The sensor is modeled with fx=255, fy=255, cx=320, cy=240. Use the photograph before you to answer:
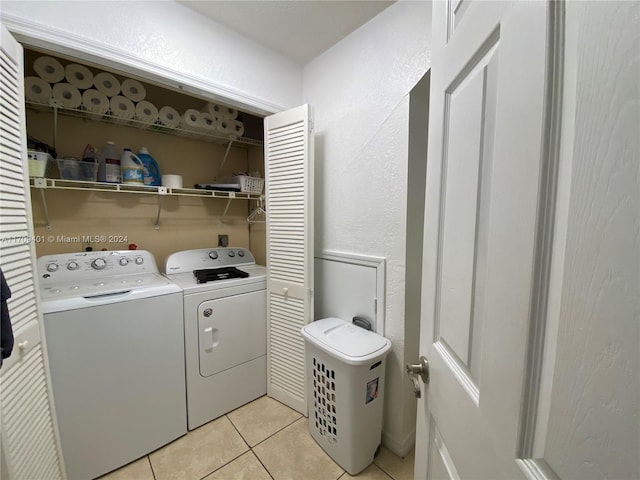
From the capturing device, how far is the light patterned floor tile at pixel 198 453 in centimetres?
146

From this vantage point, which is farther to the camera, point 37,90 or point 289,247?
point 289,247

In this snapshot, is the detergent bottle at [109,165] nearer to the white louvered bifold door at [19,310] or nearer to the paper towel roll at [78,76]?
the paper towel roll at [78,76]

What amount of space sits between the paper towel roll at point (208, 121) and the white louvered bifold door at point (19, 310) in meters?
1.08

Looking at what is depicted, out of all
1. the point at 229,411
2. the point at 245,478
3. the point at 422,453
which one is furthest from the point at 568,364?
the point at 229,411

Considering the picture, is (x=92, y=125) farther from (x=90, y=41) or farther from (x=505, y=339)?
(x=505, y=339)

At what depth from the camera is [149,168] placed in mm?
2012

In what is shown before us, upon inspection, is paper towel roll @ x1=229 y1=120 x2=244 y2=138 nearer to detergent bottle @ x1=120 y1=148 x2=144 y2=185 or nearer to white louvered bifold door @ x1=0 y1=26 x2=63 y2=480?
detergent bottle @ x1=120 y1=148 x2=144 y2=185

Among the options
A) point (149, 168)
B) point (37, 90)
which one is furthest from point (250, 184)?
point (37, 90)

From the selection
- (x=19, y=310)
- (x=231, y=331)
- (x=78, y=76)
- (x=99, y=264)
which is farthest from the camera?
(x=231, y=331)

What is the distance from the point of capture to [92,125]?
1895 mm

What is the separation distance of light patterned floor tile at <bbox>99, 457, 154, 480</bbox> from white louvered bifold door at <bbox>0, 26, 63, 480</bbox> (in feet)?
1.25

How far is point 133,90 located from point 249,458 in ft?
8.43

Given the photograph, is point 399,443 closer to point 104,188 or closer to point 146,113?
point 104,188

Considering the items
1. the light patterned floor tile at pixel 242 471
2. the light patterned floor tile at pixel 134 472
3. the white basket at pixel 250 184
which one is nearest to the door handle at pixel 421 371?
the light patterned floor tile at pixel 242 471
